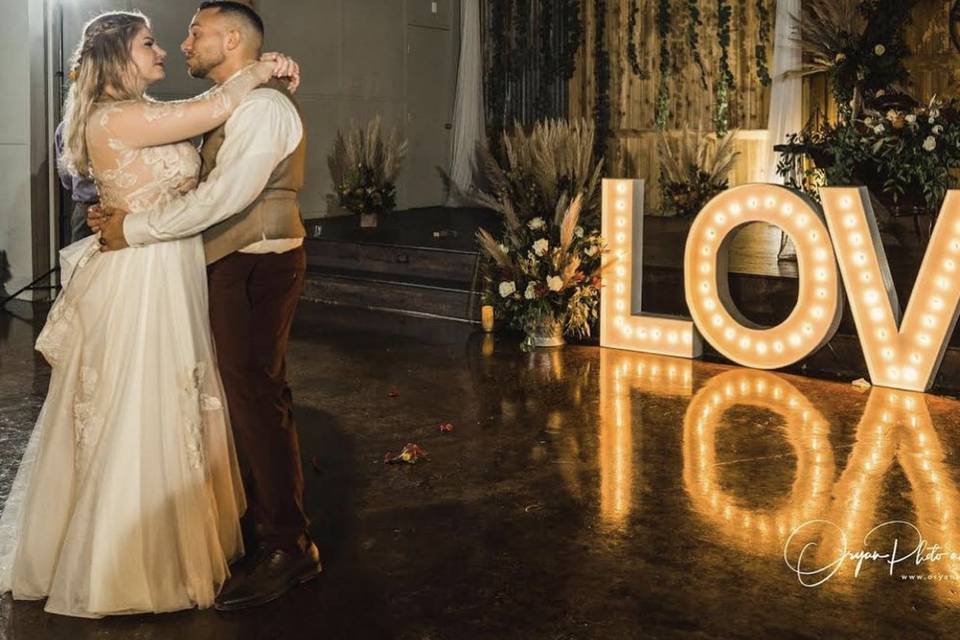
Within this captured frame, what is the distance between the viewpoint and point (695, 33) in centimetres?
1141

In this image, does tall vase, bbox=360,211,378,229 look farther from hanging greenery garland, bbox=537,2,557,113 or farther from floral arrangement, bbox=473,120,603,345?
floral arrangement, bbox=473,120,603,345

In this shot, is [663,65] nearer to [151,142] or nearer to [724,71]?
[724,71]

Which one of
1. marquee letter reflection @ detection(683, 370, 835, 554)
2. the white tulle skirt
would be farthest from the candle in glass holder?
the white tulle skirt

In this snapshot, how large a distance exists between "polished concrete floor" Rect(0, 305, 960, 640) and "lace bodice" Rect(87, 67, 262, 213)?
118cm

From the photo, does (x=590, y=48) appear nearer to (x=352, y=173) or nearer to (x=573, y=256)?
(x=352, y=173)

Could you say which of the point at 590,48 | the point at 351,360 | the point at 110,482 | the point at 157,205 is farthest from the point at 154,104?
the point at 590,48

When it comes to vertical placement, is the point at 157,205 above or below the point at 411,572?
above

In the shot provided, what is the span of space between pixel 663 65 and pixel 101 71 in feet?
29.9

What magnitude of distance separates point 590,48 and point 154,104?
373 inches

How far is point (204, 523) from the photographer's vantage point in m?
3.24

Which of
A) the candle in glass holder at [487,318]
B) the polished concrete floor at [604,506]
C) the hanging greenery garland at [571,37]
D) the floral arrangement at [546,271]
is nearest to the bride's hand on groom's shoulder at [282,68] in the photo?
the polished concrete floor at [604,506]

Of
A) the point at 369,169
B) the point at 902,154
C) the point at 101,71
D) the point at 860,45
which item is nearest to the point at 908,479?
the point at 101,71

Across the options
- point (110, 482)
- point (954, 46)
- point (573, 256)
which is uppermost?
point (954, 46)

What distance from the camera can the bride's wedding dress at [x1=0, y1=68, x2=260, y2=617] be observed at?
3141 millimetres
